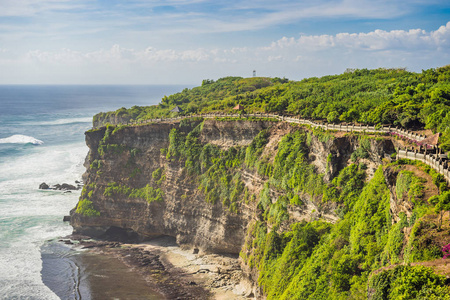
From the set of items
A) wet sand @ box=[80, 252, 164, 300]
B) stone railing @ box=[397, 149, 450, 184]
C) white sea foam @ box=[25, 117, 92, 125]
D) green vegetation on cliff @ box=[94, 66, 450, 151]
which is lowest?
wet sand @ box=[80, 252, 164, 300]

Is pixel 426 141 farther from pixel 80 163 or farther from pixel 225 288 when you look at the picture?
pixel 80 163

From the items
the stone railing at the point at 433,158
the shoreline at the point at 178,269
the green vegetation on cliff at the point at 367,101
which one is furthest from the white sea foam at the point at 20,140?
the stone railing at the point at 433,158

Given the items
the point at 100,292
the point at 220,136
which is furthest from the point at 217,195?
the point at 100,292

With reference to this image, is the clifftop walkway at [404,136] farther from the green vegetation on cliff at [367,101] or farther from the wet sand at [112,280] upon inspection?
the wet sand at [112,280]

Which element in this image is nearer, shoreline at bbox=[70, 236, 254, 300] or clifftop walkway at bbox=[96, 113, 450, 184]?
clifftop walkway at bbox=[96, 113, 450, 184]

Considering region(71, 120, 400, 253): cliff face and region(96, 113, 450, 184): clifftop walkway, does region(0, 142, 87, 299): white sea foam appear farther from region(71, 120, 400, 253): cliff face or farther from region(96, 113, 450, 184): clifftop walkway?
region(96, 113, 450, 184): clifftop walkway

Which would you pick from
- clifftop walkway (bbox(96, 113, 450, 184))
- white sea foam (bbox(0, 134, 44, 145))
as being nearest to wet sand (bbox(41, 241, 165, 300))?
clifftop walkway (bbox(96, 113, 450, 184))
